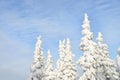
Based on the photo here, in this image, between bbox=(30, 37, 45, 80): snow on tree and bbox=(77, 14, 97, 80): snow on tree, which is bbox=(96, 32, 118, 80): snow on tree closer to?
bbox=(77, 14, 97, 80): snow on tree

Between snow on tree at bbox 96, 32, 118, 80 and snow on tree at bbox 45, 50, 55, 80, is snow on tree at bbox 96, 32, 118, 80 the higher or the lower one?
the lower one

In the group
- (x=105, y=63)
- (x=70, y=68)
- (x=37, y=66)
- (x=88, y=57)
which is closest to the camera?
(x=88, y=57)

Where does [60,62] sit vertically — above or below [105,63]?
above

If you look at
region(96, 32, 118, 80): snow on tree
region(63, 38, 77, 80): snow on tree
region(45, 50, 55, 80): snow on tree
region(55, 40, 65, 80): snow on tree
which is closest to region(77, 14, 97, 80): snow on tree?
region(96, 32, 118, 80): snow on tree

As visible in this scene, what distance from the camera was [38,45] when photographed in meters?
78.6

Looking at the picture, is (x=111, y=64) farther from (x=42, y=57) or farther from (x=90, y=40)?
(x=42, y=57)

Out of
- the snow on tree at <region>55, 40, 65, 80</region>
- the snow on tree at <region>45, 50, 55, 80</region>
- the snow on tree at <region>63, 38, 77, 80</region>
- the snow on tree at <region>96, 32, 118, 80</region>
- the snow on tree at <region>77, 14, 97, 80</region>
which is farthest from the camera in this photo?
the snow on tree at <region>45, 50, 55, 80</region>

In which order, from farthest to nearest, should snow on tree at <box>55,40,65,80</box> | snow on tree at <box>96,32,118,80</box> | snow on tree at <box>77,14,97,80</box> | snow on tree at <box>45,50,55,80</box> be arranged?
snow on tree at <box>45,50,55,80</box>
snow on tree at <box>55,40,65,80</box>
snow on tree at <box>96,32,118,80</box>
snow on tree at <box>77,14,97,80</box>

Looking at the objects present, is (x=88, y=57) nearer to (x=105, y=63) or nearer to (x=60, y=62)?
(x=105, y=63)

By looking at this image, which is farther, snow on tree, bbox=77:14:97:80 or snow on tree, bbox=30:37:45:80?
snow on tree, bbox=30:37:45:80

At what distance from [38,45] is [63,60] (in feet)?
20.2

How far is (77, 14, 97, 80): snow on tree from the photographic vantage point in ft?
187

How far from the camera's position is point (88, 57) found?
57.6m

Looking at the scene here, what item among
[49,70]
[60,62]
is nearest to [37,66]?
[60,62]
